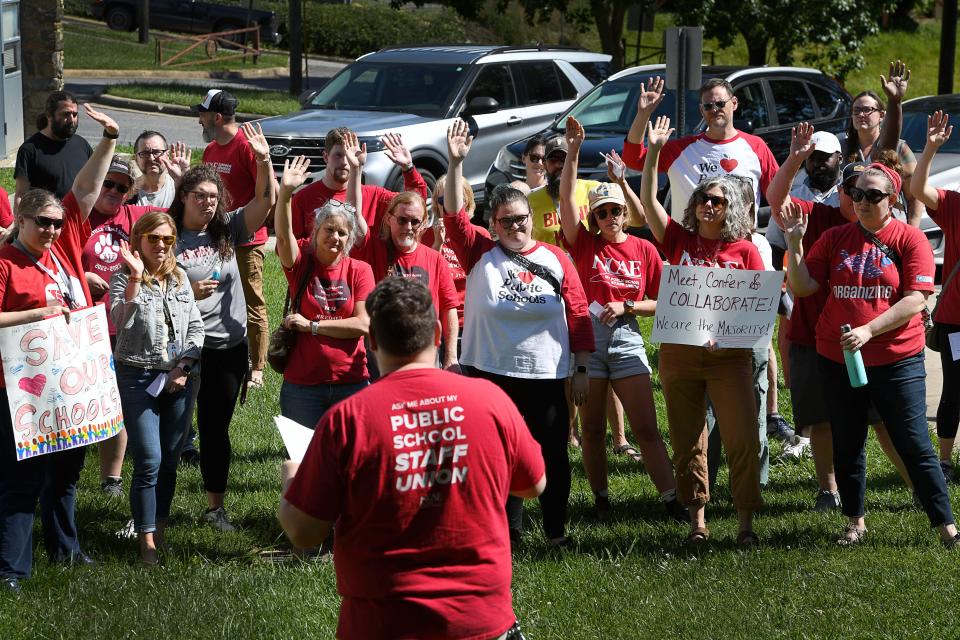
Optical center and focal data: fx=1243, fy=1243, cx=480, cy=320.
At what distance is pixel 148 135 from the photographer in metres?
7.44

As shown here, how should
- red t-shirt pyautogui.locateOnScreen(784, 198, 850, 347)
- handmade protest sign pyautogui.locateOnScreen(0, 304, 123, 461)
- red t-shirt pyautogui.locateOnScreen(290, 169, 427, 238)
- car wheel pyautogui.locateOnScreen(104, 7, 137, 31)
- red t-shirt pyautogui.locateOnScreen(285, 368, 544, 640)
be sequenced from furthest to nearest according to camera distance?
car wheel pyautogui.locateOnScreen(104, 7, 137, 31)
red t-shirt pyautogui.locateOnScreen(290, 169, 427, 238)
red t-shirt pyautogui.locateOnScreen(784, 198, 850, 347)
handmade protest sign pyautogui.locateOnScreen(0, 304, 123, 461)
red t-shirt pyautogui.locateOnScreen(285, 368, 544, 640)

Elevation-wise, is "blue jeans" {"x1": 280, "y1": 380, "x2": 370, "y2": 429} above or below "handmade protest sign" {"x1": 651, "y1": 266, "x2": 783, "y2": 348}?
below

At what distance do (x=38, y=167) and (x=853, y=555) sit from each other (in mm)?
5684

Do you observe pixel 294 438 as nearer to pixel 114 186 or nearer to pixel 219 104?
pixel 114 186

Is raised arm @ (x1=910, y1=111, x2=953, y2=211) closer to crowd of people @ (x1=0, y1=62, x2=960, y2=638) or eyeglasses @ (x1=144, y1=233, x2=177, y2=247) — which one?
crowd of people @ (x1=0, y1=62, x2=960, y2=638)

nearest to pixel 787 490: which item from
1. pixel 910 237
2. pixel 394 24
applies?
pixel 910 237

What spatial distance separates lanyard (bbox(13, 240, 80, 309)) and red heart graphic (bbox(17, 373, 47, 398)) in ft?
1.35

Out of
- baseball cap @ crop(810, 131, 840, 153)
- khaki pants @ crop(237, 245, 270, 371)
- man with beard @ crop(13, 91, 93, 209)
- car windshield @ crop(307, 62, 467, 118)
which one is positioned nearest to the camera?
baseball cap @ crop(810, 131, 840, 153)

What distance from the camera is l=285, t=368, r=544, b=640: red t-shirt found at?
11.5 feet

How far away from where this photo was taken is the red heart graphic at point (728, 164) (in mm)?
8008

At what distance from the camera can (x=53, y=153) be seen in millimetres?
8375

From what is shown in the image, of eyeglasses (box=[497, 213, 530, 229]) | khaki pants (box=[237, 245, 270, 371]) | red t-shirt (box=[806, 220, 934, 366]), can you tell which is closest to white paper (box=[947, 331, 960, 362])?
red t-shirt (box=[806, 220, 934, 366])

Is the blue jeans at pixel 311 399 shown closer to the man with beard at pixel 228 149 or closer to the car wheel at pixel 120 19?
the man with beard at pixel 228 149

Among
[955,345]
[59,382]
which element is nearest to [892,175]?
[955,345]
